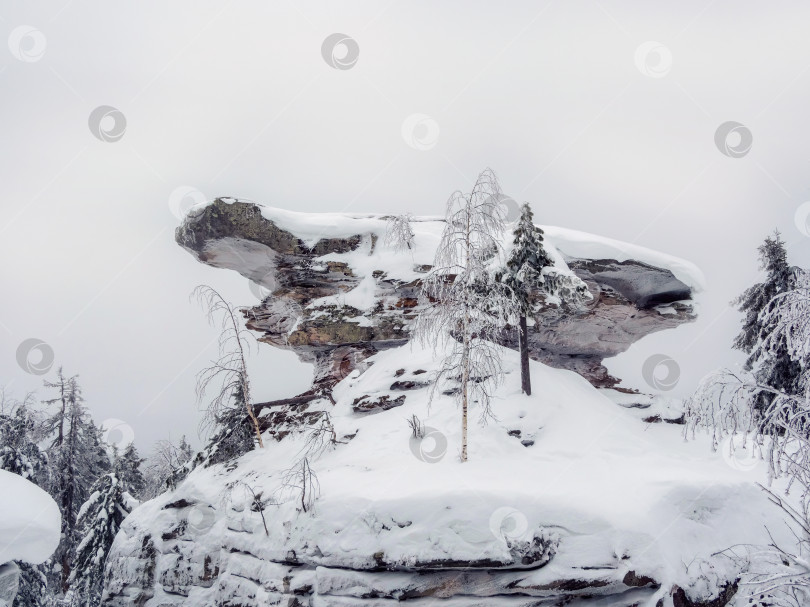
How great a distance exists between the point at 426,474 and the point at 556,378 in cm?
893

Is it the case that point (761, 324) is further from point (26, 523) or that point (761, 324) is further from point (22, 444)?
point (22, 444)

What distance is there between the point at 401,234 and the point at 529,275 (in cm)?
599

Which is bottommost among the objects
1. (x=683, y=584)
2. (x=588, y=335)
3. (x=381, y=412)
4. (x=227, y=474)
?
(x=683, y=584)

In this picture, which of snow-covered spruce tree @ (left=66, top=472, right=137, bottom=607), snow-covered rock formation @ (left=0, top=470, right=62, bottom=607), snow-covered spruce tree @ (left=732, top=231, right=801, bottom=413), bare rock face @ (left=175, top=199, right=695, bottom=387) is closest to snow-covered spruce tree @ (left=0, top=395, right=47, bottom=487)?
snow-covered spruce tree @ (left=66, top=472, right=137, bottom=607)

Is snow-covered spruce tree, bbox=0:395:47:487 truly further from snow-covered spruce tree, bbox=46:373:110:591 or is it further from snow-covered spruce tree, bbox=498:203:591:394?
snow-covered spruce tree, bbox=498:203:591:394

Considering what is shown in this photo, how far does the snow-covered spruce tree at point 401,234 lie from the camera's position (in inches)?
804

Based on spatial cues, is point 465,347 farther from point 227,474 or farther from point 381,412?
point 227,474

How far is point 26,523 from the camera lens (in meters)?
9.89

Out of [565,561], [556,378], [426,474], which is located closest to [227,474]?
[426,474]

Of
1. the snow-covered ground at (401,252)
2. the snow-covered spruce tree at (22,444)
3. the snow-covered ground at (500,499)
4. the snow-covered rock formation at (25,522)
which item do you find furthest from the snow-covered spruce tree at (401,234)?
the snow-covered spruce tree at (22,444)

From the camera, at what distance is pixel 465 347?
14711 mm

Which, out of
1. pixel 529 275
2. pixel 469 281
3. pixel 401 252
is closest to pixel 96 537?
pixel 401 252

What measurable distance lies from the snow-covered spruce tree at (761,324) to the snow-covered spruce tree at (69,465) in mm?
31364

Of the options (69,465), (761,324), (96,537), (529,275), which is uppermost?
(529,275)
